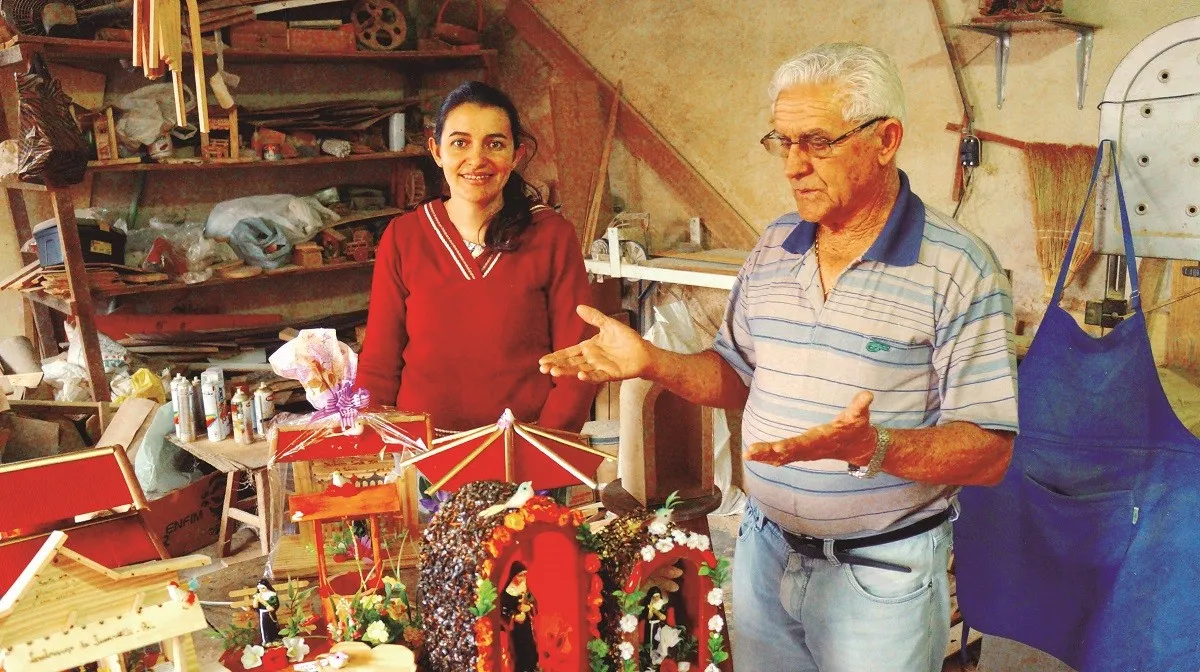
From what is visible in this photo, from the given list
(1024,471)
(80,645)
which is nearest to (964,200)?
(1024,471)

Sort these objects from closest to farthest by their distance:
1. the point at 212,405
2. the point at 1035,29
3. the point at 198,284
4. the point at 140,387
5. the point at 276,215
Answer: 1. the point at 1035,29
2. the point at 212,405
3. the point at 140,387
4. the point at 198,284
5. the point at 276,215

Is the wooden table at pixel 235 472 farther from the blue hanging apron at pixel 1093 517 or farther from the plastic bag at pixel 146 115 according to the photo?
the blue hanging apron at pixel 1093 517

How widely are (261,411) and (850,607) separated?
130 inches

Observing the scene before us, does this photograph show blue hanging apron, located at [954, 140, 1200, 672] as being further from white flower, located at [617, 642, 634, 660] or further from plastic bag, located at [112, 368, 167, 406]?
plastic bag, located at [112, 368, 167, 406]

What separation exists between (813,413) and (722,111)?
10.6 feet

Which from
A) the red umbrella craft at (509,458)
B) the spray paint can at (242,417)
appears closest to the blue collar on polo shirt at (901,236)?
the red umbrella craft at (509,458)

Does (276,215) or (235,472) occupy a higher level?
(276,215)

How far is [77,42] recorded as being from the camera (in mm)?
4078

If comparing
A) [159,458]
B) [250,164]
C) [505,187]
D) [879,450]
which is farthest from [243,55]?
[879,450]

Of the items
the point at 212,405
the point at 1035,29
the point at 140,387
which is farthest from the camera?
the point at 140,387

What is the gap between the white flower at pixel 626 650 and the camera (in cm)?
147

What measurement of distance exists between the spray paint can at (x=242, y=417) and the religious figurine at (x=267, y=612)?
2736 millimetres

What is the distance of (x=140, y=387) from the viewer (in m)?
4.38

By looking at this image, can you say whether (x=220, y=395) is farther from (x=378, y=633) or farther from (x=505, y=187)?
(x=378, y=633)
